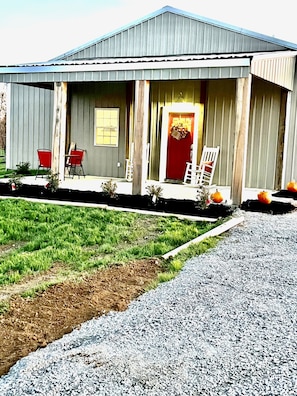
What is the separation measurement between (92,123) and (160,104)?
76.3 inches

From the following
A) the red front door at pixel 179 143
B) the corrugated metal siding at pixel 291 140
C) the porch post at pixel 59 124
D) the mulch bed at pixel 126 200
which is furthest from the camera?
the red front door at pixel 179 143

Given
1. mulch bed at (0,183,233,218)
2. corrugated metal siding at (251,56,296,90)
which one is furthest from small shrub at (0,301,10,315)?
corrugated metal siding at (251,56,296,90)

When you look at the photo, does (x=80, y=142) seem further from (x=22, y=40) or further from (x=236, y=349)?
(x=22, y=40)

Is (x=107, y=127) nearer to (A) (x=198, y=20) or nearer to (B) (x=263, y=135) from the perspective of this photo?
(A) (x=198, y=20)

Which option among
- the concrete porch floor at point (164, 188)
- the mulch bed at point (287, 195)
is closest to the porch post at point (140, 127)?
the concrete porch floor at point (164, 188)

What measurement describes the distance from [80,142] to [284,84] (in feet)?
17.1

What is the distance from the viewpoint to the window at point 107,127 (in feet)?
38.8

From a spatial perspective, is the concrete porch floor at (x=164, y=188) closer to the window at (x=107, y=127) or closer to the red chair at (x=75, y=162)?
the red chair at (x=75, y=162)

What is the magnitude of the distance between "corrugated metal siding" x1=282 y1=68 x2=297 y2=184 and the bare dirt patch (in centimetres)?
634

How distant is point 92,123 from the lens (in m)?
12.1

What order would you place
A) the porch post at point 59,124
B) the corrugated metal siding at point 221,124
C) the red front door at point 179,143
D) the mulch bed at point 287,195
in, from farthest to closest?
the red front door at point 179,143, the corrugated metal siding at point 221,124, the mulch bed at point 287,195, the porch post at point 59,124

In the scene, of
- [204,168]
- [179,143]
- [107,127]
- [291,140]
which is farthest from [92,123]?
[291,140]

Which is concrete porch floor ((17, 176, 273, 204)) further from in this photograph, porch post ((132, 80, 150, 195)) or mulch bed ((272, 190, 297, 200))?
porch post ((132, 80, 150, 195))

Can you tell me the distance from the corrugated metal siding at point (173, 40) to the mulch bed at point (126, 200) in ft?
15.6
